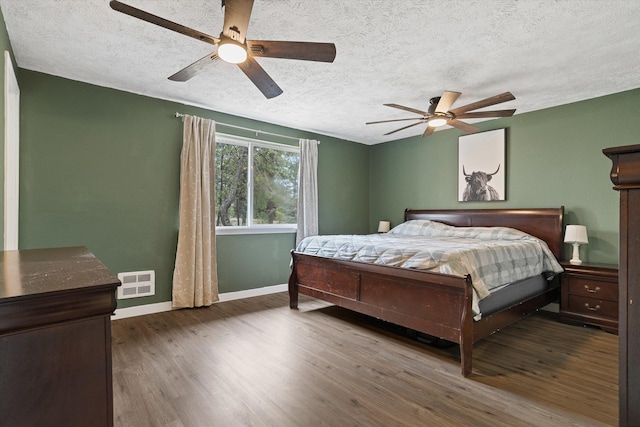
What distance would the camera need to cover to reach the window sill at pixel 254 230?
4.31 meters

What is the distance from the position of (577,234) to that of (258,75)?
370cm

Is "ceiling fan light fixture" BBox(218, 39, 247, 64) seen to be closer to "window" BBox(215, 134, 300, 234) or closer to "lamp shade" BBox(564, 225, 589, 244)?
"window" BBox(215, 134, 300, 234)

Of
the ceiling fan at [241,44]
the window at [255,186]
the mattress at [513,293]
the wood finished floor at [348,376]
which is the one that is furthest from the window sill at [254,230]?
the mattress at [513,293]

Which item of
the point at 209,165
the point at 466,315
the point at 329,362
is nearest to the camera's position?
the point at 466,315

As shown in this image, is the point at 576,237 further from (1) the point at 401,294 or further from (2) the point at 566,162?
(1) the point at 401,294

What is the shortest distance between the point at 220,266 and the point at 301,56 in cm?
308

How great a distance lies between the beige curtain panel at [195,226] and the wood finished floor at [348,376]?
498mm

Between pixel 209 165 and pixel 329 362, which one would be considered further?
pixel 209 165

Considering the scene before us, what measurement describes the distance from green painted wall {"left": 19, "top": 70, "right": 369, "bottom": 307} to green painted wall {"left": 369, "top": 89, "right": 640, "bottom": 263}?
3261 millimetres

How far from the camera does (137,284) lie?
11.9ft

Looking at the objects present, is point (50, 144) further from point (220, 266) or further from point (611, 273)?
point (611, 273)

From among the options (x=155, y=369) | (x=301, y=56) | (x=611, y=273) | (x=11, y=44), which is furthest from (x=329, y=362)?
(x=11, y=44)

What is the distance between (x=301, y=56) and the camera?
79.0 inches

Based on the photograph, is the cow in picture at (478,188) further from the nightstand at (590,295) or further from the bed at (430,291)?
the nightstand at (590,295)
